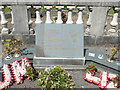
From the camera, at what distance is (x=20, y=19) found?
26.9 feet

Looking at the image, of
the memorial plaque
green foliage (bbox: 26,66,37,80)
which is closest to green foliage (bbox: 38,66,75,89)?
green foliage (bbox: 26,66,37,80)

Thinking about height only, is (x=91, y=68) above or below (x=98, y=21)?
below

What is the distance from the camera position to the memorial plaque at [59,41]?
7.15 m

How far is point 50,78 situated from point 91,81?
178 cm

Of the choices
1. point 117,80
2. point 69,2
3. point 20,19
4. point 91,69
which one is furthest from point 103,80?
point 20,19

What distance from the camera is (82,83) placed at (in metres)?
6.95

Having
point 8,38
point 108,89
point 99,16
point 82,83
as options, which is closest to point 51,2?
point 99,16

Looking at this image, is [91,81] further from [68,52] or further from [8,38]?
[8,38]

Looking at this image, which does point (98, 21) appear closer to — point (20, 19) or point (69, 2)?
point (69, 2)

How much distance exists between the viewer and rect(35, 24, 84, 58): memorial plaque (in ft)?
23.5

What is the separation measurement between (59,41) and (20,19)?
2.39 m

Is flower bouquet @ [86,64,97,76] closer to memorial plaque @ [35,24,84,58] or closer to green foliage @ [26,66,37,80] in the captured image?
memorial plaque @ [35,24,84,58]

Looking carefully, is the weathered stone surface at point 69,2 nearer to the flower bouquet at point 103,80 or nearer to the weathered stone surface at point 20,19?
the weathered stone surface at point 20,19

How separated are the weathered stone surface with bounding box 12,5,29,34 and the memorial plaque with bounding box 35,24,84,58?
52.5 inches
